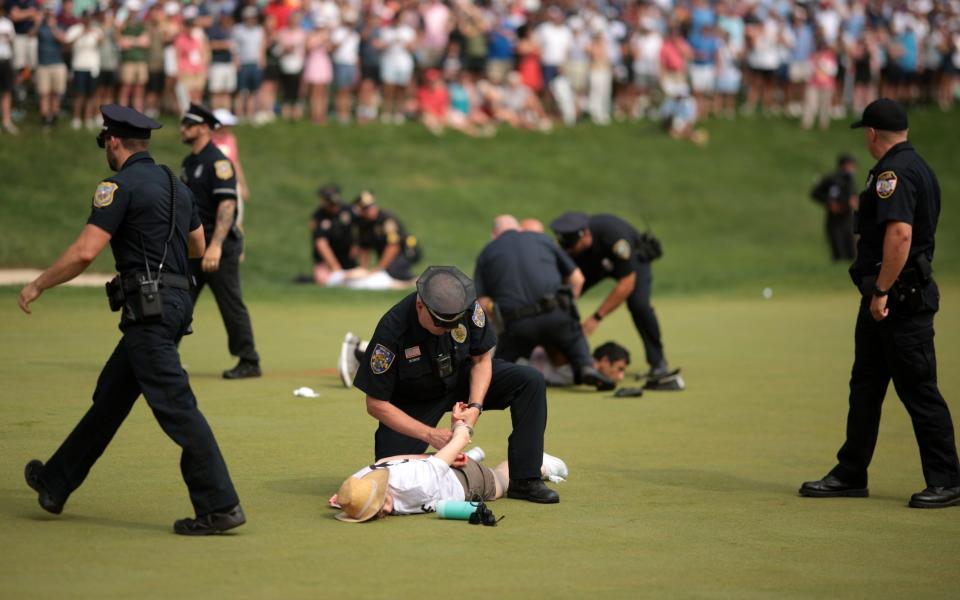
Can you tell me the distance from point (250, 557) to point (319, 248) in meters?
14.6

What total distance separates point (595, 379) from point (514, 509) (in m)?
4.61

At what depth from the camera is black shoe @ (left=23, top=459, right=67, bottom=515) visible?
699 centimetres

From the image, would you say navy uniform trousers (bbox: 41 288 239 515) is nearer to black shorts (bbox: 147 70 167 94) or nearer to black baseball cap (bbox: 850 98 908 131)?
black baseball cap (bbox: 850 98 908 131)

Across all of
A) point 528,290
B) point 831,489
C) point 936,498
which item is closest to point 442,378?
point 831,489

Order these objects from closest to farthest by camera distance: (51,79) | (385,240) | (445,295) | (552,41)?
(445,295) → (385,240) → (51,79) → (552,41)

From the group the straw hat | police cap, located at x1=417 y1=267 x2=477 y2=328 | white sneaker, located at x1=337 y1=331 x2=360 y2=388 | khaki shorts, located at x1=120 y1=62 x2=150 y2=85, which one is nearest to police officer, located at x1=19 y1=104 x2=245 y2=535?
the straw hat

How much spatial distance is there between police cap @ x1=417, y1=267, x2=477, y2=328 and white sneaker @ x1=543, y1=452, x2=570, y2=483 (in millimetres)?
1383

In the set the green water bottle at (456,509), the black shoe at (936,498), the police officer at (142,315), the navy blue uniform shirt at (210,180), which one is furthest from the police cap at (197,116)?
the black shoe at (936,498)

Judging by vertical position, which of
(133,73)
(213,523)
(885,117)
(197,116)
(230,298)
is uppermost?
(133,73)

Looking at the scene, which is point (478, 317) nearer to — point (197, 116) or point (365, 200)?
point (197, 116)

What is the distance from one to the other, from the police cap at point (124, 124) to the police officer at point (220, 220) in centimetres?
470

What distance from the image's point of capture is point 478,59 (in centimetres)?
2841

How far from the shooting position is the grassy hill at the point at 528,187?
74.5 ft

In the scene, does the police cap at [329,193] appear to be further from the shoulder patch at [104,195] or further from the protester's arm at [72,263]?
the protester's arm at [72,263]
